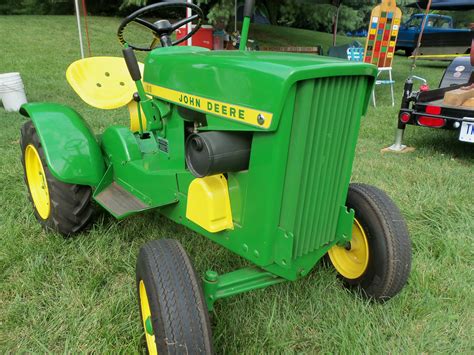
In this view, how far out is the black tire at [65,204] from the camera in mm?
2430

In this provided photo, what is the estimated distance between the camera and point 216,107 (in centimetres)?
165

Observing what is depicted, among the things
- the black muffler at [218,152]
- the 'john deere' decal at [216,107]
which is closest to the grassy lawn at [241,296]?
the black muffler at [218,152]

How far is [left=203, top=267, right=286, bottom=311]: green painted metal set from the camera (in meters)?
1.63

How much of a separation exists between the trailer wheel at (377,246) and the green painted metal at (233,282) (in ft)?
1.81

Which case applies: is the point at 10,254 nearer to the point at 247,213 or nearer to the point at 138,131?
the point at 138,131

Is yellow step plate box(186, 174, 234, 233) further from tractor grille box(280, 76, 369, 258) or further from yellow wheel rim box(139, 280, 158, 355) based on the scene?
yellow wheel rim box(139, 280, 158, 355)

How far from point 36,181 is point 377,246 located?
2.30 meters

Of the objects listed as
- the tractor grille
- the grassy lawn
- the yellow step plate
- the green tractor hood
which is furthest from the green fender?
the tractor grille

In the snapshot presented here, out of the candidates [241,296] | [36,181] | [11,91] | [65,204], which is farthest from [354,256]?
[11,91]

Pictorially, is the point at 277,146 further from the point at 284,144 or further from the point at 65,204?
the point at 65,204

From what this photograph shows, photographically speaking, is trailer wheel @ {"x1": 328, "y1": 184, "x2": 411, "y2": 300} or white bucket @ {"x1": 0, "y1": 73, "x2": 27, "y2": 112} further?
white bucket @ {"x1": 0, "y1": 73, "x2": 27, "y2": 112}

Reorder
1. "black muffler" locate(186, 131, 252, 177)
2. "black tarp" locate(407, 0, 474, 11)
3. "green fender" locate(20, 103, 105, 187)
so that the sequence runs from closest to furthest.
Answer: "black muffler" locate(186, 131, 252, 177)
"green fender" locate(20, 103, 105, 187)
"black tarp" locate(407, 0, 474, 11)

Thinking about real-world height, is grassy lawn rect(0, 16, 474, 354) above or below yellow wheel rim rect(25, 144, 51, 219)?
below

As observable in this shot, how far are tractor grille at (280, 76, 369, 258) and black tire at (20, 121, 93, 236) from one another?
56.1 inches
